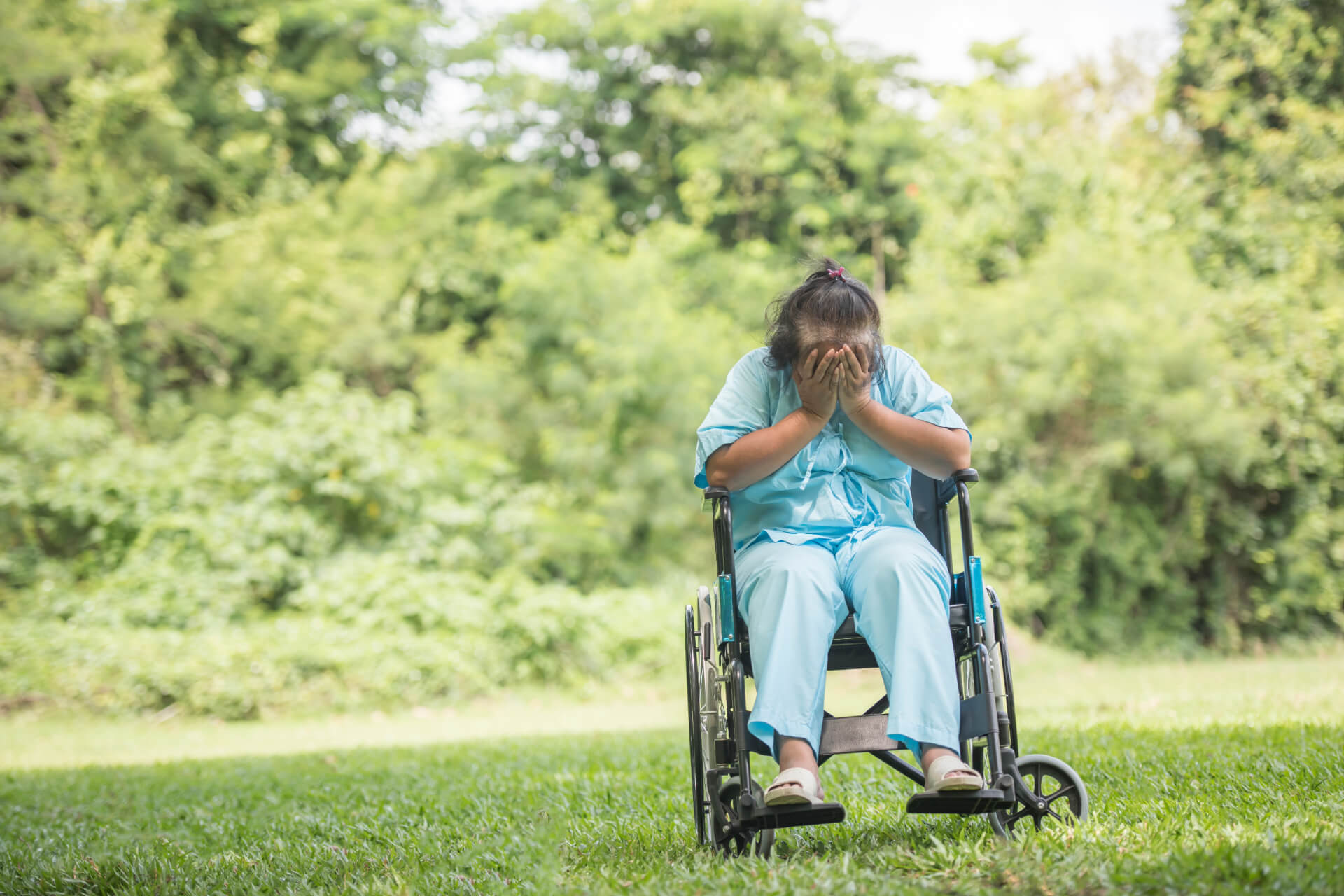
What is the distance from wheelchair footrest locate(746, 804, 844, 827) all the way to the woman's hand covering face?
2.89 feet

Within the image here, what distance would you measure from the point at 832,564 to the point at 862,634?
0.17 metres

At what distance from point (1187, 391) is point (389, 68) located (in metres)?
11.5

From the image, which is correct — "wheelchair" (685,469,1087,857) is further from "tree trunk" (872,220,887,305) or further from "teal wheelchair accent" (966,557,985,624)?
"tree trunk" (872,220,887,305)

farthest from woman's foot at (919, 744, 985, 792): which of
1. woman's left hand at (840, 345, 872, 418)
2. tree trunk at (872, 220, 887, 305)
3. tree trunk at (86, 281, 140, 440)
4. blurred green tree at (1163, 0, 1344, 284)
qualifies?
tree trunk at (872, 220, 887, 305)

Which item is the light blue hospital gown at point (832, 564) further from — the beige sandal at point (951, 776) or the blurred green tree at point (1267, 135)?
the blurred green tree at point (1267, 135)

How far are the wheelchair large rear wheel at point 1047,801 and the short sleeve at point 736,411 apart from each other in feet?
3.22

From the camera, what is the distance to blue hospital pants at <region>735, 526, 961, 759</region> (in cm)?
209

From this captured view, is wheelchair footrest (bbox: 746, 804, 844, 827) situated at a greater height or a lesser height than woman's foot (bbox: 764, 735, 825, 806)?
lesser

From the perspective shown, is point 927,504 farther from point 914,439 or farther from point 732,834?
point 732,834

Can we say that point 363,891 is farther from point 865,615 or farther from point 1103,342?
point 1103,342

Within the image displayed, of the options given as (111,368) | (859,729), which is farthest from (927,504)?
(111,368)

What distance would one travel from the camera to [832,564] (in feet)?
7.49

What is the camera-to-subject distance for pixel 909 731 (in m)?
2.05

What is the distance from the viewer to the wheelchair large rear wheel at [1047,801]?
2211mm
